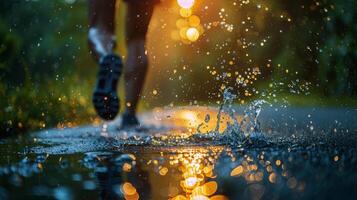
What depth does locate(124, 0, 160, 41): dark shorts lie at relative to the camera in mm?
5875

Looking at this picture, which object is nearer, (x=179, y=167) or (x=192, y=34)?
(x=179, y=167)

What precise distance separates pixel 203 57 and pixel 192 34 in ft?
3.12

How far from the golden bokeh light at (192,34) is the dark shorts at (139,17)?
757cm

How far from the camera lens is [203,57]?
14.5 meters

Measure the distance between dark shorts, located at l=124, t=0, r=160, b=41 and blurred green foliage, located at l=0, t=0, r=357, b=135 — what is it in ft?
3.73

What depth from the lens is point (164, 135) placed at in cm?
521

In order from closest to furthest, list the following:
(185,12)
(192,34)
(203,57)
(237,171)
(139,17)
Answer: (237,171)
(139,17)
(192,34)
(203,57)
(185,12)

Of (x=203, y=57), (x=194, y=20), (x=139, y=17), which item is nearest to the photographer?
(x=139, y=17)

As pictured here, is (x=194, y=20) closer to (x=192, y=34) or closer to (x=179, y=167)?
(x=192, y=34)

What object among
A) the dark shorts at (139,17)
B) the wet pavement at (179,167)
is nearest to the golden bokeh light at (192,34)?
the dark shorts at (139,17)

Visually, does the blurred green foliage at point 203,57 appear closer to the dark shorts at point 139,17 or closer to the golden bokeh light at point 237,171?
the dark shorts at point 139,17

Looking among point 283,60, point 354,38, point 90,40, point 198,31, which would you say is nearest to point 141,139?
point 90,40

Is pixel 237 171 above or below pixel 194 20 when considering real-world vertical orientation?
below

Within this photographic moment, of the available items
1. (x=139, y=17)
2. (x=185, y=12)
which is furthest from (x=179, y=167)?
(x=185, y=12)
